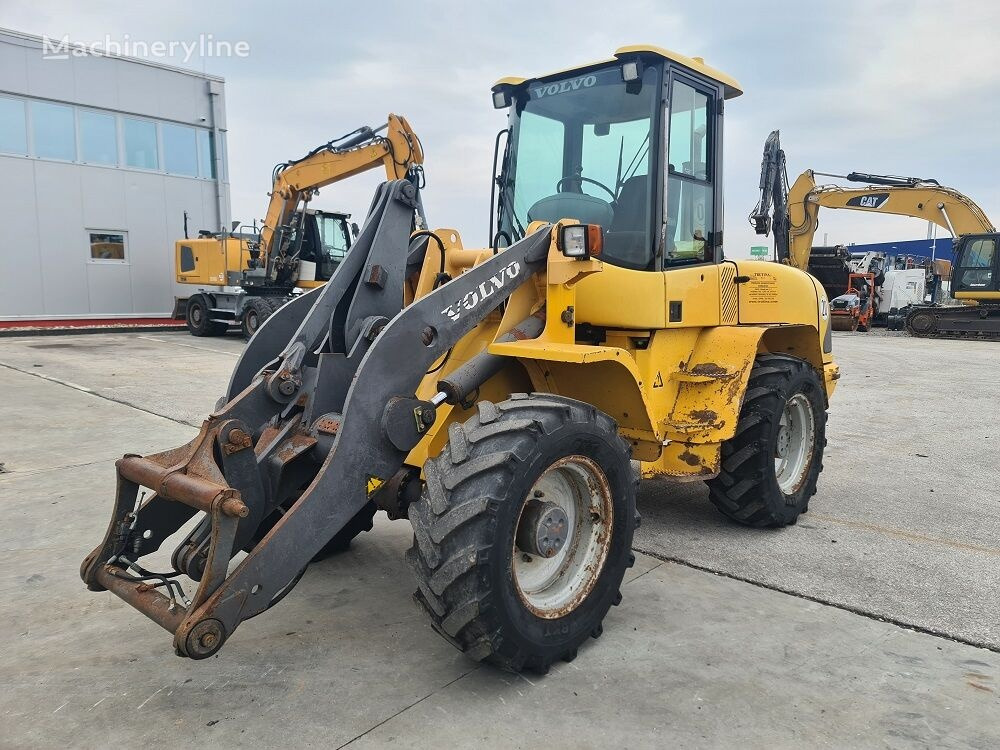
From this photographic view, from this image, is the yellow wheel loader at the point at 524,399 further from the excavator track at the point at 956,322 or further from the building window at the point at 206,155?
the building window at the point at 206,155

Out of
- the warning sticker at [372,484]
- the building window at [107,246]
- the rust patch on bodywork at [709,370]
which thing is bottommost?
the warning sticker at [372,484]

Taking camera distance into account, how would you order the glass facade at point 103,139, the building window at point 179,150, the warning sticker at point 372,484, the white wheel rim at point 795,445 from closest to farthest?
the warning sticker at point 372,484, the white wheel rim at point 795,445, the glass facade at point 103,139, the building window at point 179,150

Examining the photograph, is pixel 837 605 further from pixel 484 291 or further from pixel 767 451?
pixel 484 291

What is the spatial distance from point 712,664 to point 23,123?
2227 centimetres

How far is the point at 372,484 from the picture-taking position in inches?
121

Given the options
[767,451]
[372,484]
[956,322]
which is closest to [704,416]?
[767,451]

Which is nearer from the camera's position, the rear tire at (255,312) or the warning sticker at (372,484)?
the warning sticker at (372,484)

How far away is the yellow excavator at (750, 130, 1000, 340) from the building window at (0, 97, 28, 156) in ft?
64.8

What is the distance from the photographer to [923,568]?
13.9 feet

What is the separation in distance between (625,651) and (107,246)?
71.2ft

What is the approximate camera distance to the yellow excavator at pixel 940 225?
20.5 meters

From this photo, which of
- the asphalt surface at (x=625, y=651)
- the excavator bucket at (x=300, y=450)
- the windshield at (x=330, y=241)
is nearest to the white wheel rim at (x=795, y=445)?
the asphalt surface at (x=625, y=651)

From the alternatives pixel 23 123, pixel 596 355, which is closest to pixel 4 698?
pixel 596 355

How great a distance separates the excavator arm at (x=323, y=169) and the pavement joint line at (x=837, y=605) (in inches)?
438
